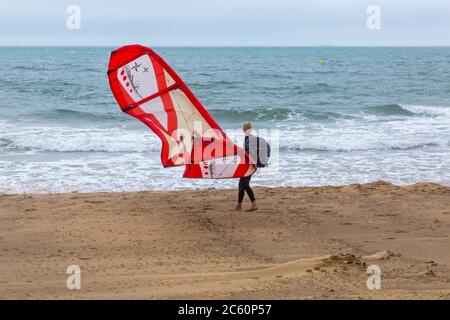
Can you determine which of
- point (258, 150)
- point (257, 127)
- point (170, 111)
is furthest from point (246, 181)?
point (257, 127)

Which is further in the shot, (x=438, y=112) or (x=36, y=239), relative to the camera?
(x=438, y=112)

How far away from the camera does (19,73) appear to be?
4044 cm

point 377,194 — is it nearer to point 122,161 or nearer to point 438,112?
point 122,161

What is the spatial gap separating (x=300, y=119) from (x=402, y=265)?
16.3 meters

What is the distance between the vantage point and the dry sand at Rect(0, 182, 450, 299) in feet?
19.3

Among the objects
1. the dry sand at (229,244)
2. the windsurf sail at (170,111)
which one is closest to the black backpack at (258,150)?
the windsurf sail at (170,111)

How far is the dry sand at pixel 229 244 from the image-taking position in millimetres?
5883

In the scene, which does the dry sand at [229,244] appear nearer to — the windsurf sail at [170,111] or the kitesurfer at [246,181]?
the kitesurfer at [246,181]

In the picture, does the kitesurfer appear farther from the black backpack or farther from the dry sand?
the dry sand

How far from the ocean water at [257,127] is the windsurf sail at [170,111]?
3221 millimetres

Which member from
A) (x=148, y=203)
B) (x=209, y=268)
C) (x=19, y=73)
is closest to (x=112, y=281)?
(x=209, y=268)

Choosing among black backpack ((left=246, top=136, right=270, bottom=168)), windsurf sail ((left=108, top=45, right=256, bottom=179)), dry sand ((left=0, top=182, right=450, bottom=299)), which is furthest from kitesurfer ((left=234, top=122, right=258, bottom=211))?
windsurf sail ((left=108, top=45, right=256, bottom=179))

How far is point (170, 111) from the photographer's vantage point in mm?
9086

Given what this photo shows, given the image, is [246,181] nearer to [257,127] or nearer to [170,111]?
[170,111]
